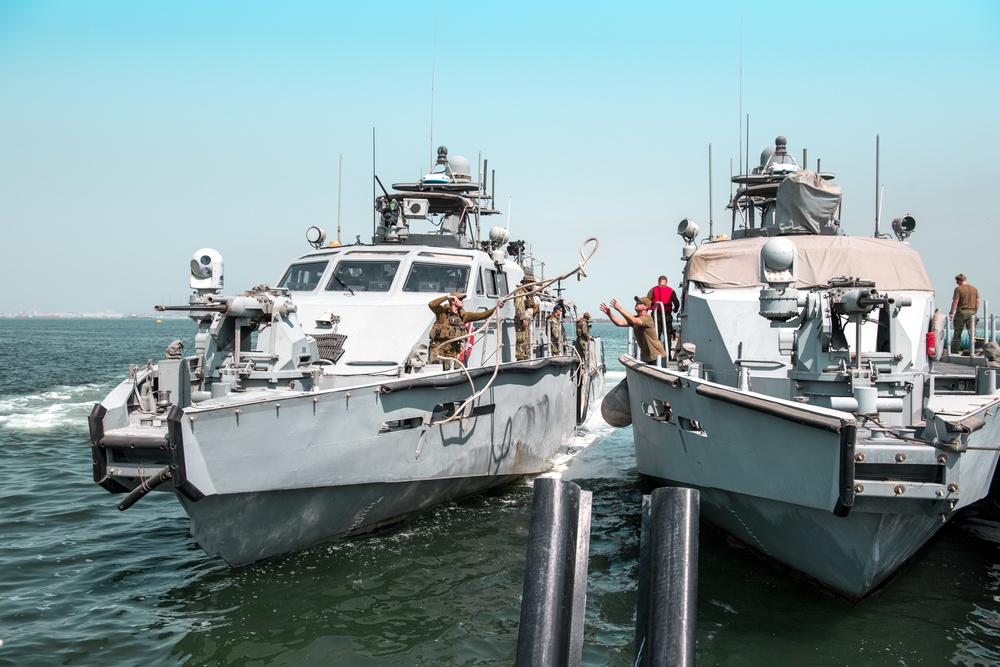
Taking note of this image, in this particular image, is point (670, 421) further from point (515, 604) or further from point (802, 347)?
point (515, 604)

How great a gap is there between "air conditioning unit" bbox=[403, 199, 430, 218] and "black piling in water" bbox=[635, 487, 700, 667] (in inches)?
389

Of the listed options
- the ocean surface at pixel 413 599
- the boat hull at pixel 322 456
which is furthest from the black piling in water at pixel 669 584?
the boat hull at pixel 322 456

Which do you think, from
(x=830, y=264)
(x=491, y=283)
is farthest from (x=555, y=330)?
(x=830, y=264)

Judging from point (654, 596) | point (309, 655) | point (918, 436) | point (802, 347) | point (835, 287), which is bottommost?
point (309, 655)

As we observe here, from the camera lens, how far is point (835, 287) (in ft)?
24.7

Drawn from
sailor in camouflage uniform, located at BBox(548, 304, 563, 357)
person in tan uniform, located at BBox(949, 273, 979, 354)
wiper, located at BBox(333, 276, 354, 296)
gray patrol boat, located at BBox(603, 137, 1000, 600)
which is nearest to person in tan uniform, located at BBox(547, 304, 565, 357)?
sailor in camouflage uniform, located at BBox(548, 304, 563, 357)

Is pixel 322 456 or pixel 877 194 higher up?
pixel 877 194

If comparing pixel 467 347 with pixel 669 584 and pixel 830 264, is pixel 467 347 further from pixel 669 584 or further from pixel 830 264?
pixel 669 584

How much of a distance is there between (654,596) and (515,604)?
3187 millimetres

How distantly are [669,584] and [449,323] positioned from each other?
221 inches

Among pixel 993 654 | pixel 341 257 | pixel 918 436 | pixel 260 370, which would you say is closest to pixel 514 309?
pixel 341 257

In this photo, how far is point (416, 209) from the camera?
13773 millimetres

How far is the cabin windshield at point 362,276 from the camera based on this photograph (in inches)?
420

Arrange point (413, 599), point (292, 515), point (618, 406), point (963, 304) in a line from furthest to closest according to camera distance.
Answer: point (963, 304) → point (618, 406) → point (292, 515) → point (413, 599)
